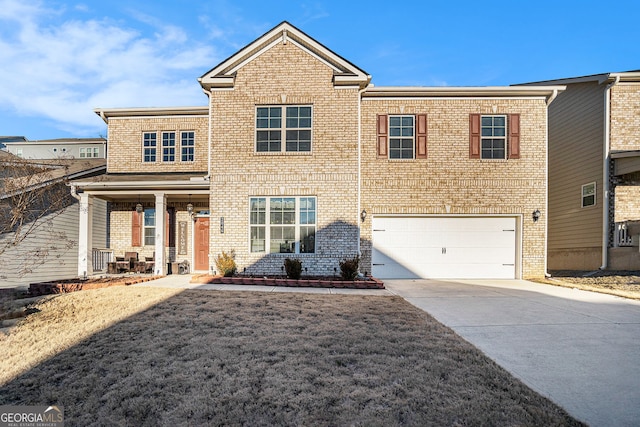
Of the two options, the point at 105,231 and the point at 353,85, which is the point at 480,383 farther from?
the point at 105,231

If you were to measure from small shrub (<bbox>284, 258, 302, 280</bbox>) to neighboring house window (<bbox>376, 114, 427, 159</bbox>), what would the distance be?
4.83 metres

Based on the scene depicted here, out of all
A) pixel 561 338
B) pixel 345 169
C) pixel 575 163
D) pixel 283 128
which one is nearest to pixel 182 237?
pixel 283 128

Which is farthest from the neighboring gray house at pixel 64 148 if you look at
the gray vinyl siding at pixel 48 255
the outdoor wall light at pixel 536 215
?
the outdoor wall light at pixel 536 215

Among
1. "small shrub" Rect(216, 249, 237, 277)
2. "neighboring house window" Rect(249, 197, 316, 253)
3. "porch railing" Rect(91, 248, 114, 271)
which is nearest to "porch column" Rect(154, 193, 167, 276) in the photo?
"small shrub" Rect(216, 249, 237, 277)

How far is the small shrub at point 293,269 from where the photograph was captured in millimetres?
10477

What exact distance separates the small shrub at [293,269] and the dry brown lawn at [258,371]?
145 inches

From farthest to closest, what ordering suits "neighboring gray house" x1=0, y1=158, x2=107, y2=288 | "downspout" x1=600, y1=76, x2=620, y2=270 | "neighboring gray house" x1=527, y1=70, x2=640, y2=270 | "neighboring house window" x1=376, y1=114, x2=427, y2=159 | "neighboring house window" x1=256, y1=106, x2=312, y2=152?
"downspout" x1=600, y1=76, x2=620, y2=270
"neighboring gray house" x1=527, y1=70, x2=640, y2=270
"neighboring house window" x1=376, y1=114, x2=427, y2=159
"neighboring house window" x1=256, y1=106, x2=312, y2=152
"neighboring gray house" x1=0, y1=158, x2=107, y2=288

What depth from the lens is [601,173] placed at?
1348 centimetres

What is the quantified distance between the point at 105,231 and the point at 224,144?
625 cm

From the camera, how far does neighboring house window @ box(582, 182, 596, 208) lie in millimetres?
13914

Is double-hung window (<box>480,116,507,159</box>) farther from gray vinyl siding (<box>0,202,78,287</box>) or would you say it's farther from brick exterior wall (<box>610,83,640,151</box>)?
gray vinyl siding (<box>0,202,78,287</box>)

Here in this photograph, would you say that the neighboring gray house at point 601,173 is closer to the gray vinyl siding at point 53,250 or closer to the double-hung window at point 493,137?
the double-hung window at point 493,137

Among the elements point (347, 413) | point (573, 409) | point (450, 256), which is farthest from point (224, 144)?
point (573, 409)

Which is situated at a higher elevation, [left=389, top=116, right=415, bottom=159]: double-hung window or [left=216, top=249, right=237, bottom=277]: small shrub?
[left=389, top=116, right=415, bottom=159]: double-hung window
